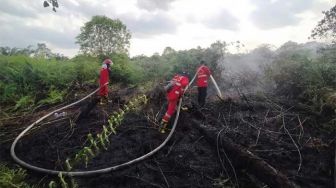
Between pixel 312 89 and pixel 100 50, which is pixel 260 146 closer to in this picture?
pixel 312 89

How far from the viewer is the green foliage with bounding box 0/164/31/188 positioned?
5675mm

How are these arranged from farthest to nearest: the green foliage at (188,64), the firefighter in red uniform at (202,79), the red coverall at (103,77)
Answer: the green foliage at (188,64) < the red coverall at (103,77) < the firefighter in red uniform at (202,79)

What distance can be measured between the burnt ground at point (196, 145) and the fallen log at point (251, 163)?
0.10m

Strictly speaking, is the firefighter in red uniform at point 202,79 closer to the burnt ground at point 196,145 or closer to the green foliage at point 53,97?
the burnt ground at point 196,145

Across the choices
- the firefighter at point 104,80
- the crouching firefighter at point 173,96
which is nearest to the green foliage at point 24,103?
the firefighter at point 104,80

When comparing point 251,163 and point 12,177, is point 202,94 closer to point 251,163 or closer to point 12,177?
point 251,163

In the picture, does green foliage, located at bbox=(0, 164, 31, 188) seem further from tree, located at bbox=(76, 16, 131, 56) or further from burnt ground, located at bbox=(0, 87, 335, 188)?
tree, located at bbox=(76, 16, 131, 56)

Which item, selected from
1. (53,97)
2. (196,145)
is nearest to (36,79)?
(53,97)

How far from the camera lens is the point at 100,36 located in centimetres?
1597

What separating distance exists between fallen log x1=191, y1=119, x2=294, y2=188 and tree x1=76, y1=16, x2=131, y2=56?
10.4 metres

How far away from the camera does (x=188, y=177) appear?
19.9ft

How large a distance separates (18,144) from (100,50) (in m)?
9.17

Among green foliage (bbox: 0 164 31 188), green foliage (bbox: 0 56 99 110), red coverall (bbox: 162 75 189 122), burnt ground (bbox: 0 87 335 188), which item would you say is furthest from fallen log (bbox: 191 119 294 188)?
green foliage (bbox: 0 56 99 110)

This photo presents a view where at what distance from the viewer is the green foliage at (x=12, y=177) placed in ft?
18.6
